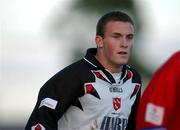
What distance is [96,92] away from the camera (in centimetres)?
672

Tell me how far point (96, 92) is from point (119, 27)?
532 mm

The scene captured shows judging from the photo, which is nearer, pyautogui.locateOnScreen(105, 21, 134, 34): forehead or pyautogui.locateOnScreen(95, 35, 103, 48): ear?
pyautogui.locateOnScreen(105, 21, 134, 34): forehead

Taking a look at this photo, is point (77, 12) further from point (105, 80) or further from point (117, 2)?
point (105, 80)

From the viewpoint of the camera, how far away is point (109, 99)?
6738 millimetres

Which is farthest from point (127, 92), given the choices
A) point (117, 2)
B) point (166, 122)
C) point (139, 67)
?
point (117, 2)

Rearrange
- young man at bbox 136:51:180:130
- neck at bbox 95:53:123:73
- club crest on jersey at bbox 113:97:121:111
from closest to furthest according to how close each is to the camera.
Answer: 1. young man at bbox 136:51:180:130
2. club crest on jersey at bbox 113:97:121:111
3. neck at bbox 95:53:123:73

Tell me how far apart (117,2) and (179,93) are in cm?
2252

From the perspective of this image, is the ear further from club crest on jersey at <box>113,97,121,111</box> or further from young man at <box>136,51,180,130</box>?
young man at <box>136,51,180,130</box>

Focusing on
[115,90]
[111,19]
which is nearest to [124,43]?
[111,19]

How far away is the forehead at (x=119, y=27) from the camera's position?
667 centimetres

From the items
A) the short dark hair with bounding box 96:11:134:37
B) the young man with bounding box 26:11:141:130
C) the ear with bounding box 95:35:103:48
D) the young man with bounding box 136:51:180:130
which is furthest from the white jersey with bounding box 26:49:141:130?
the young man with bounding box 136:51:180:130

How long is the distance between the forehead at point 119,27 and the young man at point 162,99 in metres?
→ 1.48

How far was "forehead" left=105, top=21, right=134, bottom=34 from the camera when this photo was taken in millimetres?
6668

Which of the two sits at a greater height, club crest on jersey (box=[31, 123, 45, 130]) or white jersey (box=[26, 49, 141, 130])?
white jersey (box=[26, 49, 141, 130])
